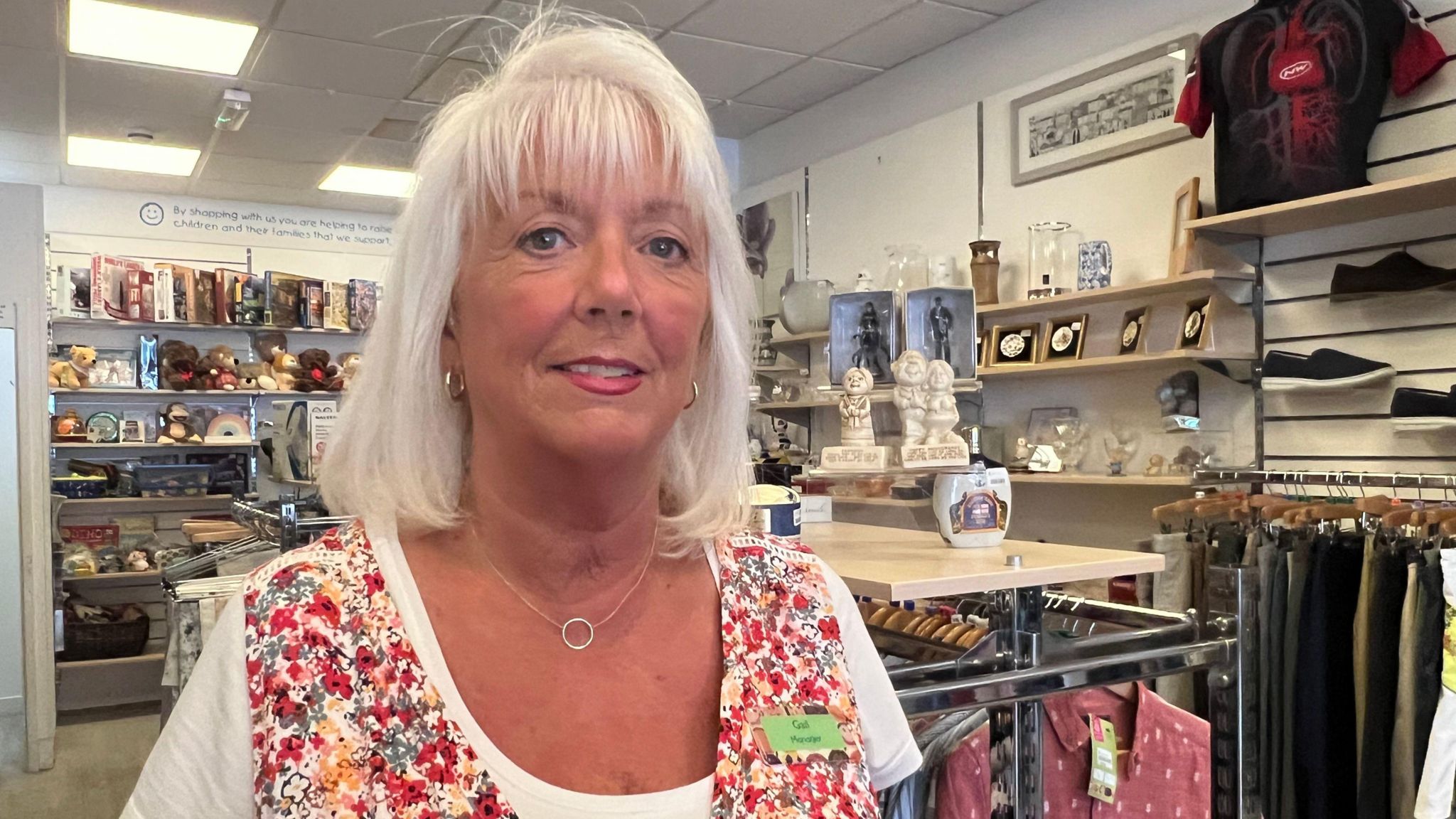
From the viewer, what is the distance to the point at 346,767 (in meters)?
0.97

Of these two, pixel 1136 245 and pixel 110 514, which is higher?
pixel 1136 245

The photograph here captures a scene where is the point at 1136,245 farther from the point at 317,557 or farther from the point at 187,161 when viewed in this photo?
the point at 187,161

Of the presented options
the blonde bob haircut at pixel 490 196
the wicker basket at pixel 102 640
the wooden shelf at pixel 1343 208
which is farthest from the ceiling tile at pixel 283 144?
the blonde bob haircut at pixel 490 196

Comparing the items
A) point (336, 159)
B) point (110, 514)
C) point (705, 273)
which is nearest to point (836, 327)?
point (705, 273)

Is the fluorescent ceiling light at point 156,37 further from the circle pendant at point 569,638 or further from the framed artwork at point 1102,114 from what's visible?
the circle pendant at point 569,638

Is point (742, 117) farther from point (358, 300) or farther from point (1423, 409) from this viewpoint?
point (1423, 409)

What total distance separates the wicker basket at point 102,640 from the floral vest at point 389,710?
18.8ft

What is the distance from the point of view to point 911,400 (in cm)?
197

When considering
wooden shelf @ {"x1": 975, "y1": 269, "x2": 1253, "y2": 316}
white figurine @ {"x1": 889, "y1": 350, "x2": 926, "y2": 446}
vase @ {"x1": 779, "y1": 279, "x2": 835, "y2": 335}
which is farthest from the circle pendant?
vase @ {"x1": 779, "y1": 279, "x2": 835, "y2": 335}

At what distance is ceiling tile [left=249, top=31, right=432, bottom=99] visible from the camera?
14.8 feet

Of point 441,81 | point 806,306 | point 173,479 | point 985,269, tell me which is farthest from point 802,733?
point 173,479

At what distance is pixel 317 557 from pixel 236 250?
676 cm

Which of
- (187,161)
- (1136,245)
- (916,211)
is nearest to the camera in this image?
(1136,245)

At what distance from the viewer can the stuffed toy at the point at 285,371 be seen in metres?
6.72
